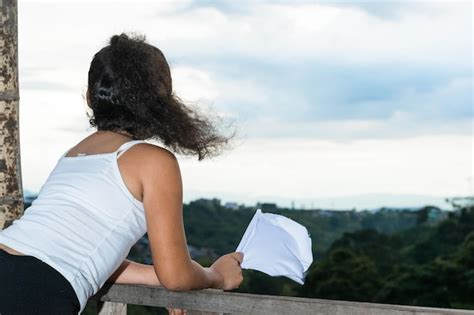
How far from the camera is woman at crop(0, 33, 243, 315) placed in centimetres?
179

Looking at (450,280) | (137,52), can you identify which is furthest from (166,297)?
(450,280)

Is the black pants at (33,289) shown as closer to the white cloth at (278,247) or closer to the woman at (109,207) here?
the woman at (109,207)

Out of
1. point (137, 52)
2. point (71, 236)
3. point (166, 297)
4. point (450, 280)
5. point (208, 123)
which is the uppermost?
point (137, 52)

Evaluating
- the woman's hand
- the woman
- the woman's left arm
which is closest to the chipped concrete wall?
the woman's left arm

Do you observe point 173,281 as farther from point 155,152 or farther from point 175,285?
point 155,152

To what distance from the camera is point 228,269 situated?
2023 mm

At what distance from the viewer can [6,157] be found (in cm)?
283

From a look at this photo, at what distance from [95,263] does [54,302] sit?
12cm

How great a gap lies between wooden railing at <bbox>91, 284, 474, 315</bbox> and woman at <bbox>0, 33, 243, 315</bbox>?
0.06m

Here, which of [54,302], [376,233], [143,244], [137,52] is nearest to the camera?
[54,302]

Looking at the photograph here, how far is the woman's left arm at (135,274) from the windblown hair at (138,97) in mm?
341

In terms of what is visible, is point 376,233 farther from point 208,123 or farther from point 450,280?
point 208,123

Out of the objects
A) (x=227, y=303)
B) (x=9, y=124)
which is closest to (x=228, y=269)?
(x=227, y=303)

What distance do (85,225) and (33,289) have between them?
0.17 meters
